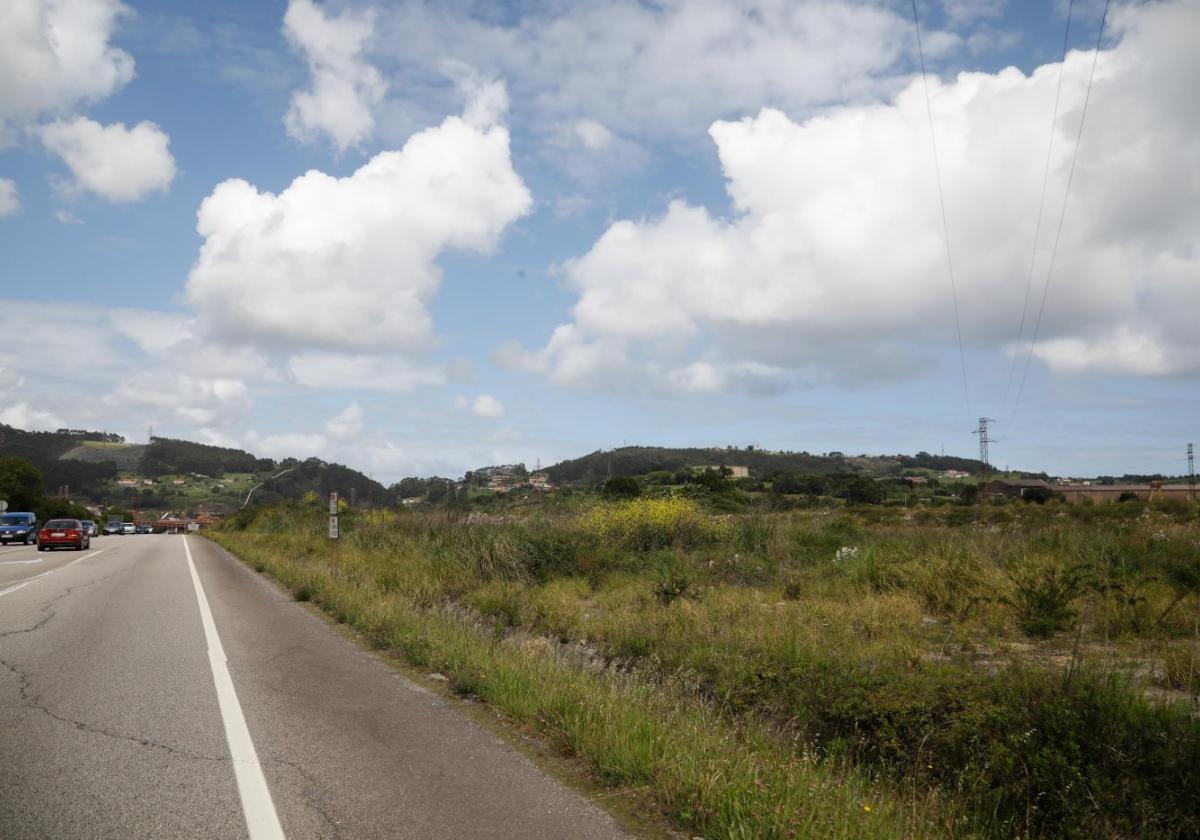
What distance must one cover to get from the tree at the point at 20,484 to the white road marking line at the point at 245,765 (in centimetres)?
10535

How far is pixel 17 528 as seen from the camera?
153ft

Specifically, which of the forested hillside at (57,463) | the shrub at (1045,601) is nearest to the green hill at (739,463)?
the shrub at (1045,601)

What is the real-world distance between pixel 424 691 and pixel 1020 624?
8635 millimetres

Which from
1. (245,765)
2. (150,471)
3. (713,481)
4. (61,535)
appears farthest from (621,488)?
(150,471)

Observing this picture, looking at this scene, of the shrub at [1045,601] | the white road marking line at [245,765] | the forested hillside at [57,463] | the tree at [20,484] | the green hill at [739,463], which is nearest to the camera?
the white road marking line at [245,765]

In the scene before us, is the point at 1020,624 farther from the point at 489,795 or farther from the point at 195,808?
the point at 195,808

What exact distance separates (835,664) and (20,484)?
379 ft

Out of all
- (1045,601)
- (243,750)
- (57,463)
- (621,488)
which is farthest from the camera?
(57,463)

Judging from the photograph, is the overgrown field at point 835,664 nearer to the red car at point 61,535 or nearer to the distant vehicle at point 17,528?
the red car at point 61,535

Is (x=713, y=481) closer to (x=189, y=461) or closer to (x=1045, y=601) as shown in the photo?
(x=1045, y=601)

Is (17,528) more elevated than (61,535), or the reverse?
(61,535)

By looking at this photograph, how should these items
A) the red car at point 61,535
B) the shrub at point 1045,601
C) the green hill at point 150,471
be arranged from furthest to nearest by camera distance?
the green hill at point 150,471 → the red car at point 61,535 → the shrub at point 1045,601

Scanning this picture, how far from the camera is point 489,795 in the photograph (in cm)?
520

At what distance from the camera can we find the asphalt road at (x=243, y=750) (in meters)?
4.71
